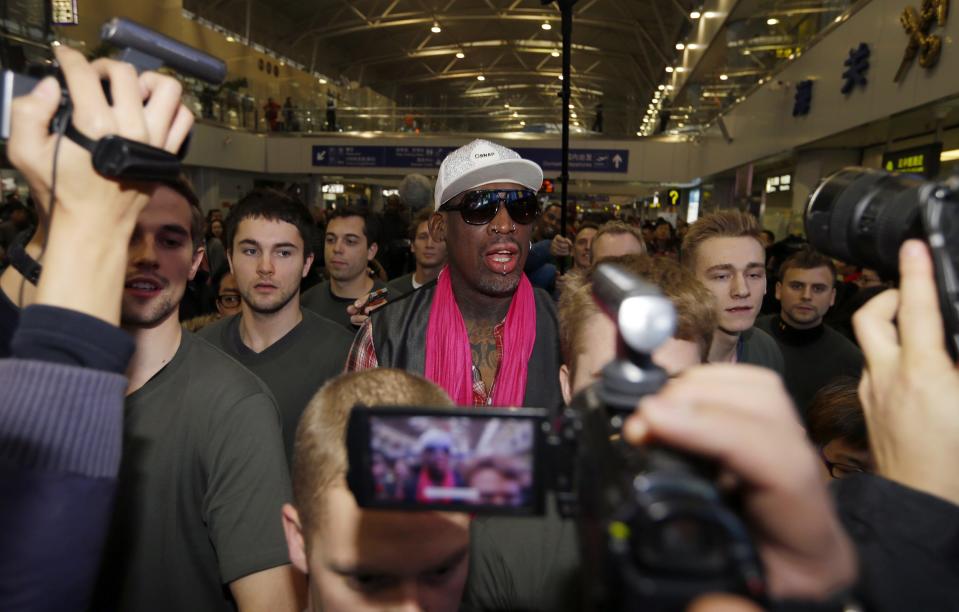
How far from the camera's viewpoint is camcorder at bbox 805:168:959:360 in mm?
866

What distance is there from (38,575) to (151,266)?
1.19 m

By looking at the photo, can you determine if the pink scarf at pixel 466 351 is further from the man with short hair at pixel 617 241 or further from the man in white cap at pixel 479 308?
the man with short hair at pixel 617 241

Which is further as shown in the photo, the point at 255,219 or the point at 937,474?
the point at 255,219

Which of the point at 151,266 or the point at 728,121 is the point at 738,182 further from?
the point at 151,266

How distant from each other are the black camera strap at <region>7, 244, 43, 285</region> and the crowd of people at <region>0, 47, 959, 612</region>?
0.16 feet

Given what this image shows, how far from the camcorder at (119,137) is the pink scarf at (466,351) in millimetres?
1586

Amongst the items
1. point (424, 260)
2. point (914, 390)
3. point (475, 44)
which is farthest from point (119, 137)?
point (475, 44)

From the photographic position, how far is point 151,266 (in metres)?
1.82

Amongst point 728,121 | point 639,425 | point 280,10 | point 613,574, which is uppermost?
point 280,10

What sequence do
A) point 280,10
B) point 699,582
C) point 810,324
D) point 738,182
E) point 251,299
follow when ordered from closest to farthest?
point 699,582
point 251,299
point 810,324
point 738,182
point 280,10

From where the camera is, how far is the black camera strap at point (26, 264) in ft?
4.02

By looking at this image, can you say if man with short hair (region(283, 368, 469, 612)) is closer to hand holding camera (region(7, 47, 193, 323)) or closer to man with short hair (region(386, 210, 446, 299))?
hand holding camera (region(7, 47, 193, 323))

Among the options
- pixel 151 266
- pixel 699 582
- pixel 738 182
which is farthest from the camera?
pixel 738 182

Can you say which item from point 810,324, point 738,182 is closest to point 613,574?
point 810,324
